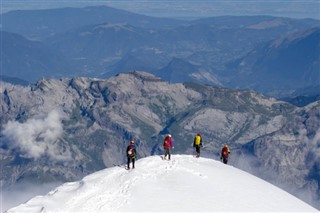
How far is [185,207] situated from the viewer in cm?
8181

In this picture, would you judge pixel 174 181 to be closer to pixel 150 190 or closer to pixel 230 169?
pixel 150 190

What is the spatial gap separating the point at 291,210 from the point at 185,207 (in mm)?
17729

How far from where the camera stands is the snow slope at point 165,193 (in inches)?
3221

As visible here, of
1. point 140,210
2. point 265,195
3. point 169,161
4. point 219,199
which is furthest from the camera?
point 169,161

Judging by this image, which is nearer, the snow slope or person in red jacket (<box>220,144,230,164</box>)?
the snow slope

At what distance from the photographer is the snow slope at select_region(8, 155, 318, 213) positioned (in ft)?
268

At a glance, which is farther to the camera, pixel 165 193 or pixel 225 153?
pixel 225 153

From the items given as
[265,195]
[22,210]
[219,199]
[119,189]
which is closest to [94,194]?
[119,189]

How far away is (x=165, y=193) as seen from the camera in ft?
282

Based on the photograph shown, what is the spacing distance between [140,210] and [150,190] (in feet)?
22.3

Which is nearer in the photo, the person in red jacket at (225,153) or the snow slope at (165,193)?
the snow slope at (165,193)

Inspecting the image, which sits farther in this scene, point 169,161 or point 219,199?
point 169,161

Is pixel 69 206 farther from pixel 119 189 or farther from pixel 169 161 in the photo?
pixel 169 161

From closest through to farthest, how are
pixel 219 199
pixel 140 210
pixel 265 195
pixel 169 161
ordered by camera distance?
pixel 140 210
pixel 219 199
pixel 265 195
pixel 169 161
